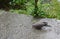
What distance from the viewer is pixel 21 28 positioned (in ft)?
14.8

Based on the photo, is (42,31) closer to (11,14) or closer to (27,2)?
(11,14)

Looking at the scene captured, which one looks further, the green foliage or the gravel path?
the green foliage

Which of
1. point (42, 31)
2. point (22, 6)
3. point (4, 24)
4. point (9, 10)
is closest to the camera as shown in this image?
point (42, 31)

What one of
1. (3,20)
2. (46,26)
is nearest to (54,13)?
(46,26)

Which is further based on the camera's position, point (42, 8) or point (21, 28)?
point (42, 8)

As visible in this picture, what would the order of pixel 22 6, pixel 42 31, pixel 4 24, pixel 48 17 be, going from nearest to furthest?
pixel 42 31, pixel 4 24, pixel 48 17, pixel 22 6

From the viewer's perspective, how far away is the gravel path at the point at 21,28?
13.5 ft

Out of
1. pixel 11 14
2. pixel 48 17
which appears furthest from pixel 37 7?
pixel 11 14

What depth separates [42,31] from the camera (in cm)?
439

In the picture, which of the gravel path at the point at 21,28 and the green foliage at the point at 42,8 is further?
the green foliage at the point at 42,8

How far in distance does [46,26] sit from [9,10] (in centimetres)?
167

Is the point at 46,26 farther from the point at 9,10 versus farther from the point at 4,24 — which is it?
the point at 9,10

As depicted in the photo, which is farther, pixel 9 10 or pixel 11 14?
pixel 9 10

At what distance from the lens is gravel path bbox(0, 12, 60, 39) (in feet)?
13.5
